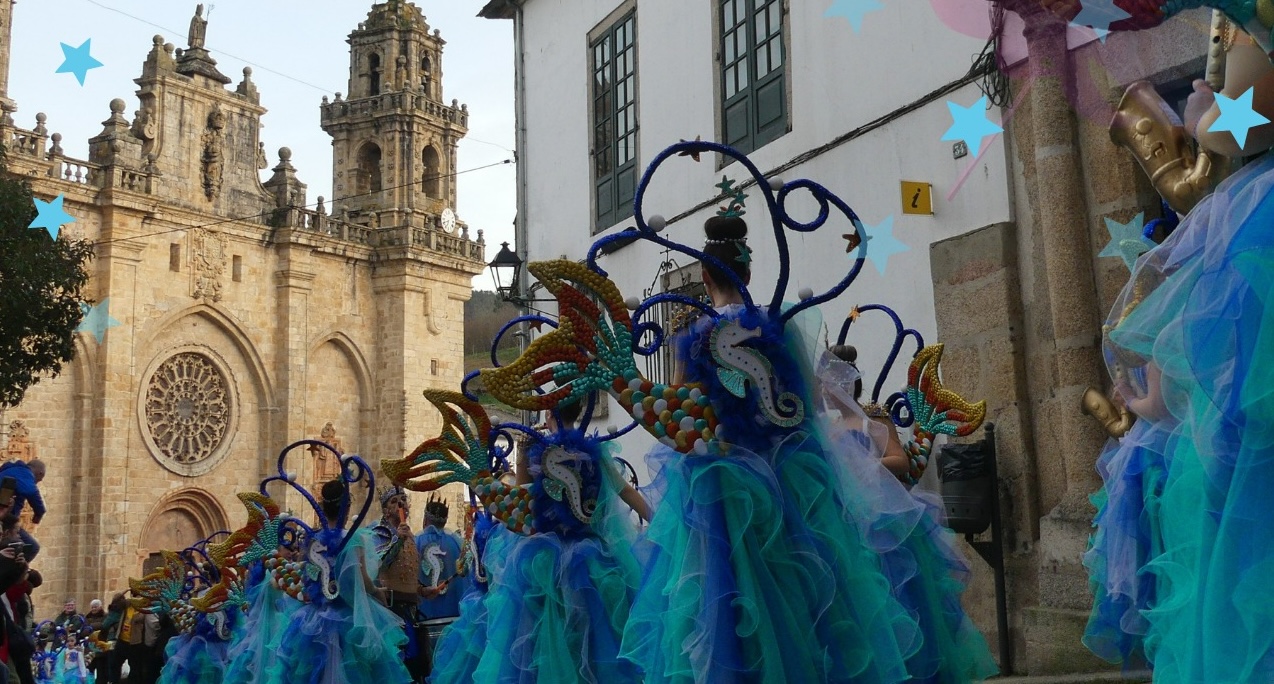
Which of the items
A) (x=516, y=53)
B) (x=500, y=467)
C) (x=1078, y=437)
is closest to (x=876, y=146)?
(x=1078, y=437)

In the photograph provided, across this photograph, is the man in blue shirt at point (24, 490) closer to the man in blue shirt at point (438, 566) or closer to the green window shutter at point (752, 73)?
the man in blue shirt at point (438, 566)

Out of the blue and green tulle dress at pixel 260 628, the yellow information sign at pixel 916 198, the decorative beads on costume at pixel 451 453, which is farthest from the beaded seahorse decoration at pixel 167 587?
the yellow information sign at pixel 916 198

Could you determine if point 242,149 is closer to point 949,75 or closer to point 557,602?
point 949,75

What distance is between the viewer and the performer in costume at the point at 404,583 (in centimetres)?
820

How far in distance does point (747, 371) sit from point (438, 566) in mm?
5273

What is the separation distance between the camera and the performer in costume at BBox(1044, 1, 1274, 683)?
7.95ft

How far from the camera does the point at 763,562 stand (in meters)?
3.83

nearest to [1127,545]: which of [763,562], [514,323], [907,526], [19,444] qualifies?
[907,526]

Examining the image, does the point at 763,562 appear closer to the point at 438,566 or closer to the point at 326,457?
the point at 438,566

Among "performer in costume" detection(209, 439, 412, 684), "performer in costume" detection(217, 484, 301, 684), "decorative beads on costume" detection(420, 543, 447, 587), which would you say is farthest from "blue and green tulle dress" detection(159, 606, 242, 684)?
"performer in costume" detection(209, 439, 412, 684)

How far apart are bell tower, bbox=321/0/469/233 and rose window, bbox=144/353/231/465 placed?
303 inches

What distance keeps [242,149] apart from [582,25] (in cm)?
2016

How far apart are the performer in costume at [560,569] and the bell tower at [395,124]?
101ft

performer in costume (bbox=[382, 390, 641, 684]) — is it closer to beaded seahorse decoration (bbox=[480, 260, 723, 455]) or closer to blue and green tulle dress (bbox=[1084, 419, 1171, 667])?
beaded seahorse decoration (bbox=[480, 260, 723, 455])
